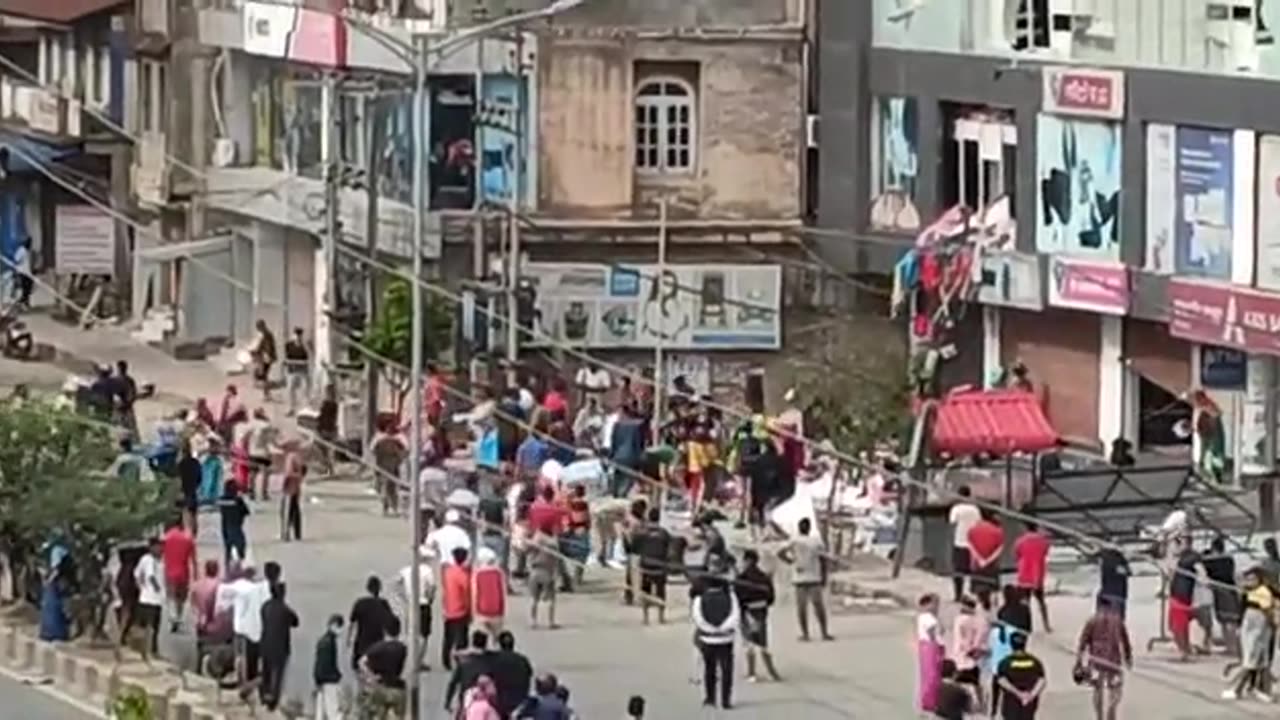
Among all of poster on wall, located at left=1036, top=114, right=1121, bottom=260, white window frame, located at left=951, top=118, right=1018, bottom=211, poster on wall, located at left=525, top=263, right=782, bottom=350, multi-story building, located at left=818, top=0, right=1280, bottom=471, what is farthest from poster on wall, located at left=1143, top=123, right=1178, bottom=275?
poster on wall, located at left=525, top=263, right=782, bottom=350

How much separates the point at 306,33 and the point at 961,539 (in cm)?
2282

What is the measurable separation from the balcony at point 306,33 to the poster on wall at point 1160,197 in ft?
32.2

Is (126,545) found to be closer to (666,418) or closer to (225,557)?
(225,557)

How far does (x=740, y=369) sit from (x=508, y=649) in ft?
81.6

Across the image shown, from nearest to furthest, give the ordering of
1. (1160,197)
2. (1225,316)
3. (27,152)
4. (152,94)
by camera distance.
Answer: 1. (1225,316)
2. (1160,197)
3. (152,94)
4. (27,152)

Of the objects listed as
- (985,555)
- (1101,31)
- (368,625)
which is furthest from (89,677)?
(1101,31)

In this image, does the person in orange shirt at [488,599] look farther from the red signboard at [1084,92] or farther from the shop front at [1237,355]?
the red signboard at [1084,92]

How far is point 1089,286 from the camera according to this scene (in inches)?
2114

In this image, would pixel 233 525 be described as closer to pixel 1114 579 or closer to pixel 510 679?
pixel 1114 579

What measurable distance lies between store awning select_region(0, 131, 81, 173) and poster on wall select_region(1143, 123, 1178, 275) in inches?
1013

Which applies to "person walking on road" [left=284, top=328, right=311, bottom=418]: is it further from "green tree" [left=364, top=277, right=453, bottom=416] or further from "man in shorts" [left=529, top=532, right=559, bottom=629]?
"man in shorts" [left=529, top=532, right=559, bottom=629]

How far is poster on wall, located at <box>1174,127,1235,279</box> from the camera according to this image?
51719 mm

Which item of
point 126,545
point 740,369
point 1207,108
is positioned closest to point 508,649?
point 126,545

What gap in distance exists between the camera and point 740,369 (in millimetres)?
59125
